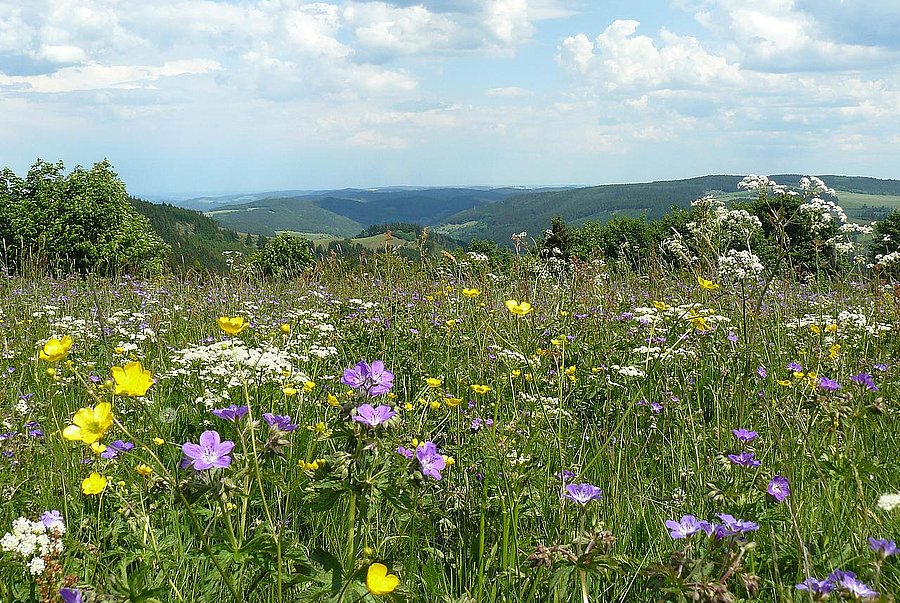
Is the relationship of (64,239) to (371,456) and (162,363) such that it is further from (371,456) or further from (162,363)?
(371,456)

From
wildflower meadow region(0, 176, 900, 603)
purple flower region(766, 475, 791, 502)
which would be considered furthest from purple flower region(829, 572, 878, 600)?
purple flower region(766, 475, 791, 502)

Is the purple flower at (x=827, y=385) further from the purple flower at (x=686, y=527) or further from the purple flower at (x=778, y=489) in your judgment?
the purple flower at (x=686, y=527)

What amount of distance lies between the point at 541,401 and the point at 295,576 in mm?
1464

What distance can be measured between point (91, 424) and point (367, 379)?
0.59 m

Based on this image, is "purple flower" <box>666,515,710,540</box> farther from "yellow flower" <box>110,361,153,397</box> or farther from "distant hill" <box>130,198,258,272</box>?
"distant hill" <box>130,198,258,272</box>

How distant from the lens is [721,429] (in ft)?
10.2

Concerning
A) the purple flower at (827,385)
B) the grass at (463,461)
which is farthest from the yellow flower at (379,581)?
the purple flower at (827,385)

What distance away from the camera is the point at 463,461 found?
2.63m

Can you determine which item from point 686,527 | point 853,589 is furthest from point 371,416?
point 853,589

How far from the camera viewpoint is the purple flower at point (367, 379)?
1556 millimetres

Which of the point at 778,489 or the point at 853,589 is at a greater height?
the point at 853,589

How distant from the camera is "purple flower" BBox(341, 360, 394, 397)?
156 cm

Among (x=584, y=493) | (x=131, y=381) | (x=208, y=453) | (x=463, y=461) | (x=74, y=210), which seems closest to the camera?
(x=131, y=381)

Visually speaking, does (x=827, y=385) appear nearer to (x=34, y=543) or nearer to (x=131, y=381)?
(x=131, y=381)
